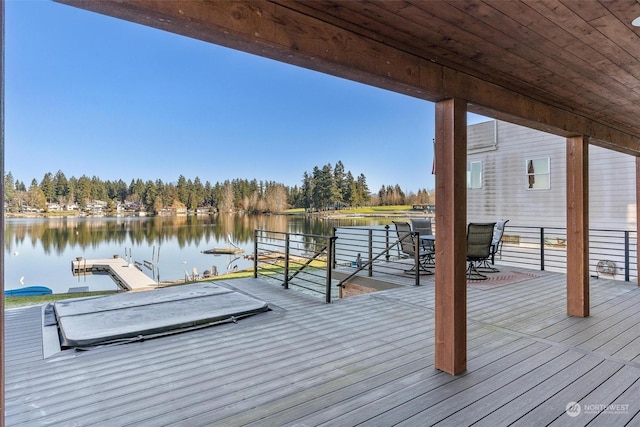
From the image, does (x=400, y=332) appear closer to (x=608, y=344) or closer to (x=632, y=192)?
(x=608, y=344)

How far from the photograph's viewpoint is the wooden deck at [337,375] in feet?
6.45

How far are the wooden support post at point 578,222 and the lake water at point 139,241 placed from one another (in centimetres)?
1095

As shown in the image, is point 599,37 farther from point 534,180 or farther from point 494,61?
point 534,180

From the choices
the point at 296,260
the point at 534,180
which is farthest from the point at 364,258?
the point at 534,180

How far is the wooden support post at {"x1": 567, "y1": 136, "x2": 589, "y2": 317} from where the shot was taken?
12.1ft

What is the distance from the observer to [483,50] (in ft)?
6.98

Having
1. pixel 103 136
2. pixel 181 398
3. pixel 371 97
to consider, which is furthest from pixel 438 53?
pixel 103 136

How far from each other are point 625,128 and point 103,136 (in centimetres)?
3313

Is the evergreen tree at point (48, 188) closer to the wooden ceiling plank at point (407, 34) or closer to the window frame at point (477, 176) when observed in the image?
the window frame at point (477, 176)

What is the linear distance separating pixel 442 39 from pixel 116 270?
1939 cm

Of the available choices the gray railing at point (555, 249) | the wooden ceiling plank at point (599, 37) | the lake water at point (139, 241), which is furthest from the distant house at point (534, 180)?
the lake water at point (139, 241)

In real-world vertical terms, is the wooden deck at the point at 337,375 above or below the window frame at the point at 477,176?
below

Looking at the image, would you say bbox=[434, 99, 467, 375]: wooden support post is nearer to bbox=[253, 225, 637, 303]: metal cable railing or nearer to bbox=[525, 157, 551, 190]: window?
bbox=[253, 225, 637, 303]: metal cable railing

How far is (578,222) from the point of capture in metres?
3.70
